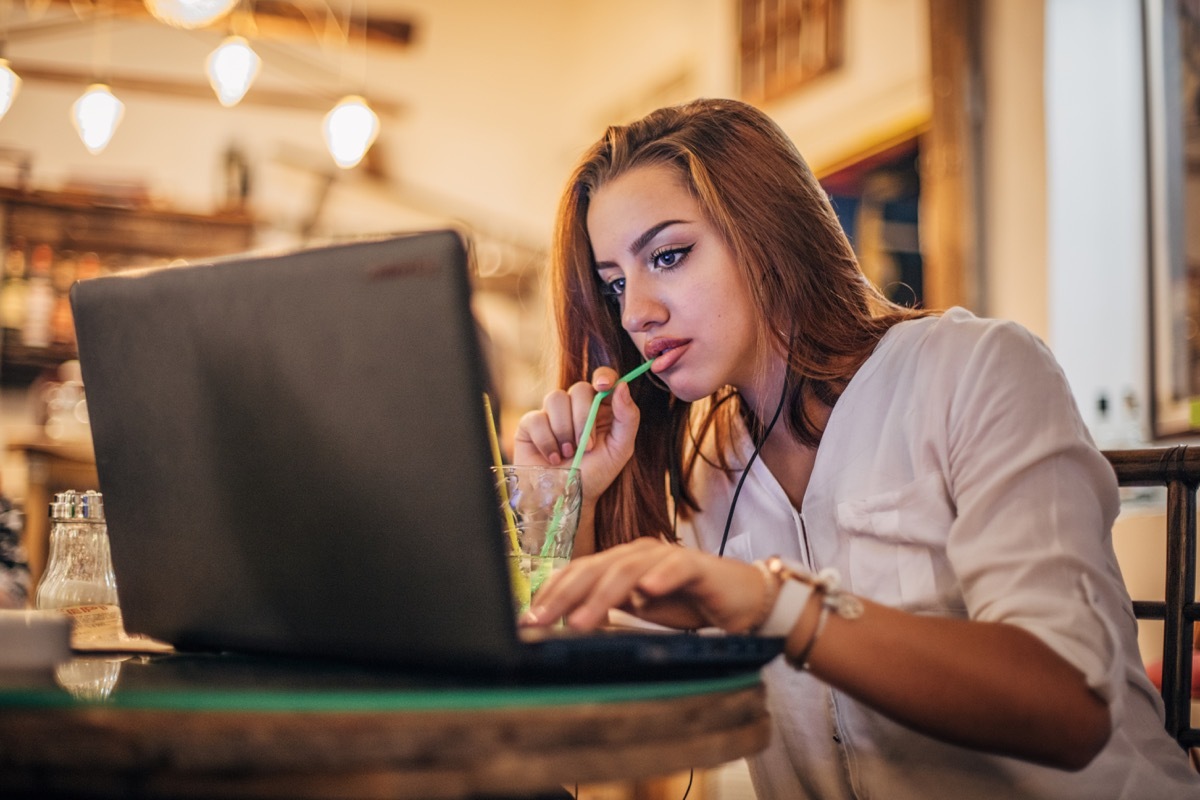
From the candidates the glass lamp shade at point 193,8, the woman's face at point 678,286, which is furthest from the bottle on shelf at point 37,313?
the woman's face at point 678,286

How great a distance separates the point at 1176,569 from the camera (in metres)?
1.23

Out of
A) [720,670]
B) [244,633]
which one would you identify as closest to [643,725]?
[720,670]

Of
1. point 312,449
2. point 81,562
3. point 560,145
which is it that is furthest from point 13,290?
point 312,449

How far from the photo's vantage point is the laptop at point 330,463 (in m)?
0.63

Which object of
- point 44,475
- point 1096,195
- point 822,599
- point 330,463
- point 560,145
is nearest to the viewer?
point 330,463

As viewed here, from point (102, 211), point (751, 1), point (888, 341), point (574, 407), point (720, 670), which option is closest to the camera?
point (720, 670)

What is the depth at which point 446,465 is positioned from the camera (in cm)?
63

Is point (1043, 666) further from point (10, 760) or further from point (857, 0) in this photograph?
point (857, 0)

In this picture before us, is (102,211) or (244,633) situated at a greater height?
(102,211)

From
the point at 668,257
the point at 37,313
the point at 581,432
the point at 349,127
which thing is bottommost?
the point at 581,432

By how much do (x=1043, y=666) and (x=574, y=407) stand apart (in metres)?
0.78

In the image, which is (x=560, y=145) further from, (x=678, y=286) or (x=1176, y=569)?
(x=1176, y=569)

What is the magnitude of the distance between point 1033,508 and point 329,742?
0.67 meters

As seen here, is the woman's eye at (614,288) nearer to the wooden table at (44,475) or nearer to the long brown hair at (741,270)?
the long brown hair at (741,270)
